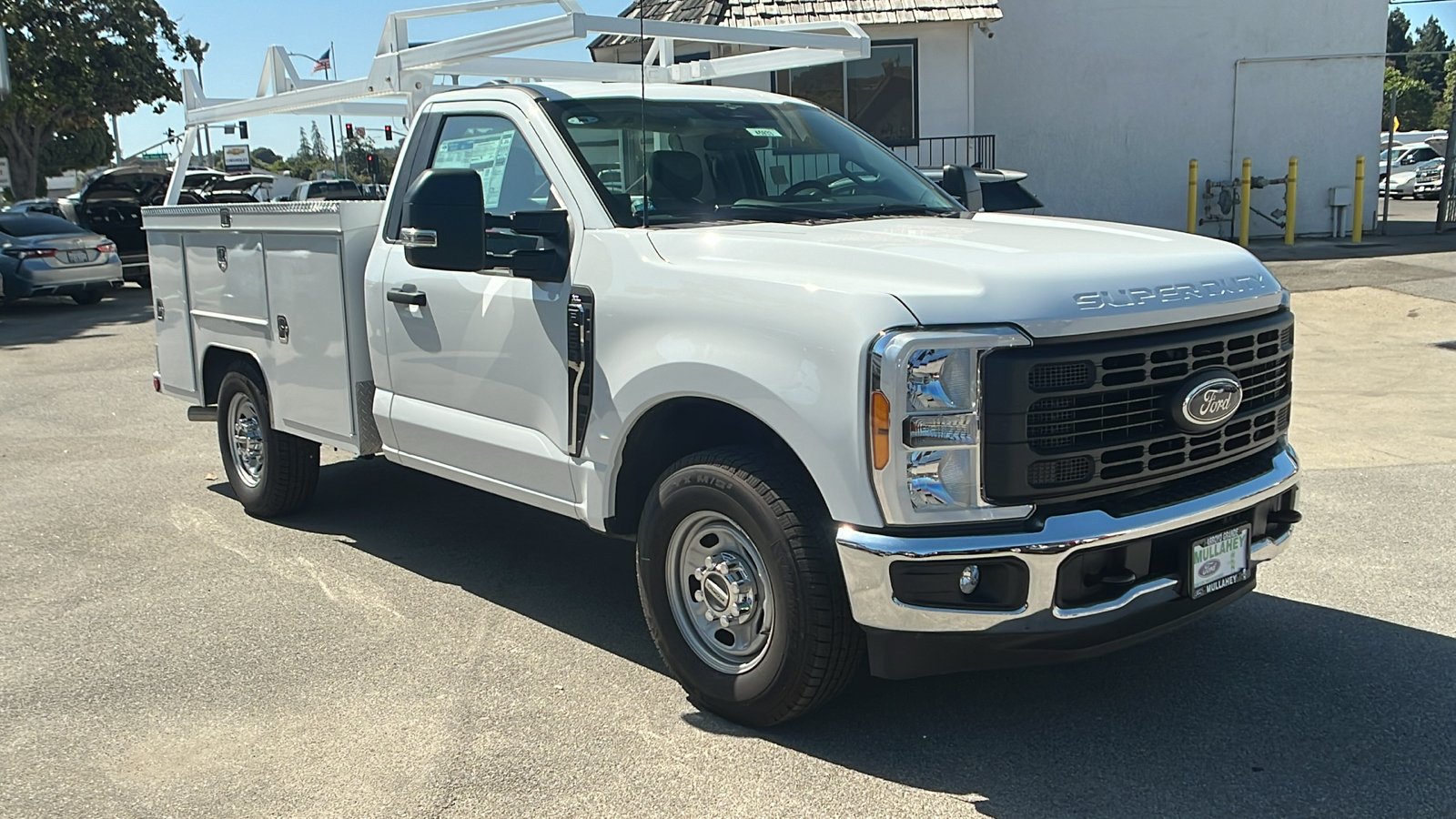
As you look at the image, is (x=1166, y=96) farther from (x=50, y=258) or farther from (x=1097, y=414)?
(x=1097, y=414)

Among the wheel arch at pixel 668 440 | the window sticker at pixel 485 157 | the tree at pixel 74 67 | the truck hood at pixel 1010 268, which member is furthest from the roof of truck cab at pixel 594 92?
the tree at pixel 74 67

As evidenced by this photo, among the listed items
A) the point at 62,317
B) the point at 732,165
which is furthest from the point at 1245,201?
the point at 62,317

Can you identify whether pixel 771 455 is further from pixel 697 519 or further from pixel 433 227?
pixel 433 227

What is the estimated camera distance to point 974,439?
11.2ft

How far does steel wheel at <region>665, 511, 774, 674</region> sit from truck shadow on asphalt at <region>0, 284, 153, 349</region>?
13861 mm

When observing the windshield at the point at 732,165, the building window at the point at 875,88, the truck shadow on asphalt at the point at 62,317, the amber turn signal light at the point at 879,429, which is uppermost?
the building window at the point at 875,88

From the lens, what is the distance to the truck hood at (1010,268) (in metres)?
3.45

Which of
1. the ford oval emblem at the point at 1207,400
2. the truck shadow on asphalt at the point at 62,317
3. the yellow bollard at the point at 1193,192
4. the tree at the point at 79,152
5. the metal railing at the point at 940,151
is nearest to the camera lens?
the ford oval emblem at the point at 1207,400

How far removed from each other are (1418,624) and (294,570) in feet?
15.8

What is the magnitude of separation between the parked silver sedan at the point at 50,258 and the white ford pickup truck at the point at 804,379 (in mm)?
15692

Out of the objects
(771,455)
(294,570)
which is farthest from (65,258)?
(771,455)

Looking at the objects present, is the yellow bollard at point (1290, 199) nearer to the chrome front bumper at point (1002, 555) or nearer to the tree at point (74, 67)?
the chrome front bumper at point (1002, 555)

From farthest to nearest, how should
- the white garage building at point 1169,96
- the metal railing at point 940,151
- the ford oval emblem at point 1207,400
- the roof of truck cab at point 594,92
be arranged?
the white garage building at point 1169,96
the metal railing at point 940,151
the roof of truck cab at point 594,92
the ford oval emblem at point 1207,400

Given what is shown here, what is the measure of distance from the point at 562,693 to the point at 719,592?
2.60 feet
